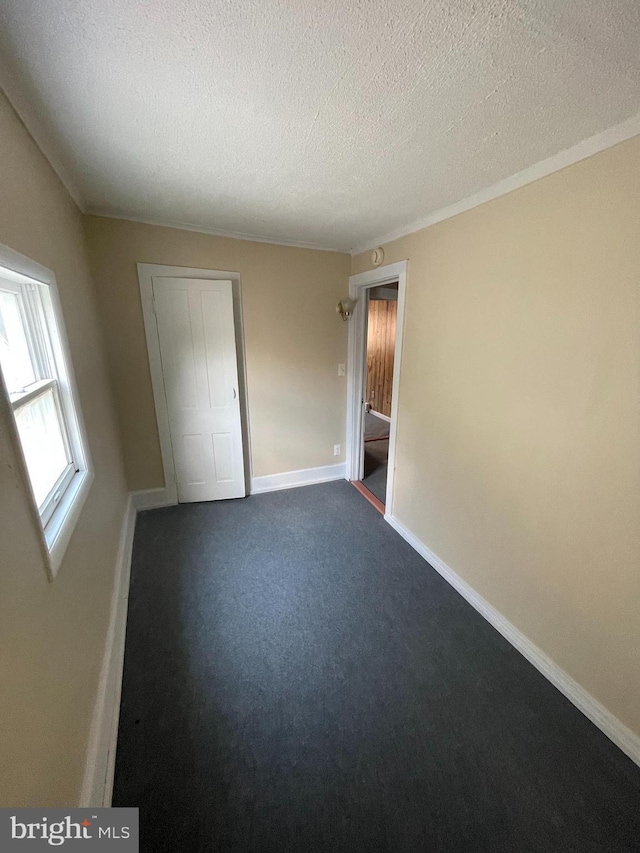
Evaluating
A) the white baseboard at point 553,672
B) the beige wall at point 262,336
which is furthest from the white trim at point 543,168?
the white baseboard at point 553,672

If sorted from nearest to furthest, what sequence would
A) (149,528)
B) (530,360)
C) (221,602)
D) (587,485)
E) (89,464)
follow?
1. (587,485)
2. (530,360)
3. (89,464)
4. (221,602)
5. (149,528)

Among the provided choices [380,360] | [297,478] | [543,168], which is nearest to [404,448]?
[297,478]

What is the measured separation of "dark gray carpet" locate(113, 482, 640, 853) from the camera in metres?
1.02

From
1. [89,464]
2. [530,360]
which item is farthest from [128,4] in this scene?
[530,360]

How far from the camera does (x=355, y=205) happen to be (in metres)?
1.89

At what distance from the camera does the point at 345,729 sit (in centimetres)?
126

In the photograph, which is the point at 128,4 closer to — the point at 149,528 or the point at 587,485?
the point at 587,485

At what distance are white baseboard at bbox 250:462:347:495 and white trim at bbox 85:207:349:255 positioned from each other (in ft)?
6.93

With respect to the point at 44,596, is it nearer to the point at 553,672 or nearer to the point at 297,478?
the point at 553,672

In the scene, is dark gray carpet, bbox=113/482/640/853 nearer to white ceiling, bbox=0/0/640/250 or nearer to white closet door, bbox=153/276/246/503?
white closet door, bbox=153/276/246/503

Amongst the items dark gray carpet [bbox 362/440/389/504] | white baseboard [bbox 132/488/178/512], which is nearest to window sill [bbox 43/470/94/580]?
white baseboard [bbox 132/488/178/512]

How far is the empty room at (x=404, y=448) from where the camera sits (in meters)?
0.83

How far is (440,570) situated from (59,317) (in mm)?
2558

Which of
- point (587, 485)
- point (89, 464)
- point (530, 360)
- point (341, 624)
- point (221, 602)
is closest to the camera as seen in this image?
point (587, 485)
